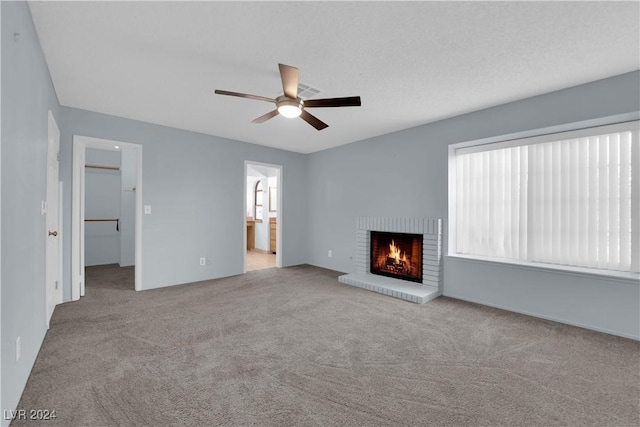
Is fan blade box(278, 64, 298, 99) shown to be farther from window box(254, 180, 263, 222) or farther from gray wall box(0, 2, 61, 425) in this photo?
window box(254, 180, 263, 222)

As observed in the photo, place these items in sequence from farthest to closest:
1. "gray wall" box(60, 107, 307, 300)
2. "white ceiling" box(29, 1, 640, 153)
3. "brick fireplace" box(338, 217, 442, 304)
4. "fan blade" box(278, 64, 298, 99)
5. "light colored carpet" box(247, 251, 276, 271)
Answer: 1. "light colored carpet" box(247, 251, 276, 271)
2. "brick fireplace" box(338, 217, 442, 304)
3. "gray wall" box(60, 107, 307, 300)
4. "fan blade" box(278, 64, 298, 99)
5. "white ceiling" box(29, 1, 640, 153)

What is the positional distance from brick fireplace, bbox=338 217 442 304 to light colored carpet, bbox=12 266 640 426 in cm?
53

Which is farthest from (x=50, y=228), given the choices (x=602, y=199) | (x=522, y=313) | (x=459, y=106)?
(x=602, y=199)

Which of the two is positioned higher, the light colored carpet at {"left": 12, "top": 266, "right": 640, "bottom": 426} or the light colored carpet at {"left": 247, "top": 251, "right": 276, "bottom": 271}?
the light colored carpet at {"left": 247, "top": 251, "right": 276, "bottom": 271}

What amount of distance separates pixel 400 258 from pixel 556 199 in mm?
2106

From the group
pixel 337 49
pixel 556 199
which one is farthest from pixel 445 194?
pixel 337 49

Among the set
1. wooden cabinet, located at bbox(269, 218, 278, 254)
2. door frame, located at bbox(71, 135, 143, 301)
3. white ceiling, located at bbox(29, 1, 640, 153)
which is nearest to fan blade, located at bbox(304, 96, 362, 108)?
white ceiling, located at bbox(29, 1, 640, 153)

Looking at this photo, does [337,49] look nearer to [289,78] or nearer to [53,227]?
[289,78]

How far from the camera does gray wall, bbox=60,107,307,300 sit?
380 centimetres

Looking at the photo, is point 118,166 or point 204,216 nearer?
point 204,216

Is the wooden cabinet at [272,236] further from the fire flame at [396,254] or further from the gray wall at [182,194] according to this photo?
the fire flame at [396,254]

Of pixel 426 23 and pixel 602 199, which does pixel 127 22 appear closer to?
pixel 426 23

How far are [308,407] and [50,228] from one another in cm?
334

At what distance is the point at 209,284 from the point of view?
4500 millimetres
